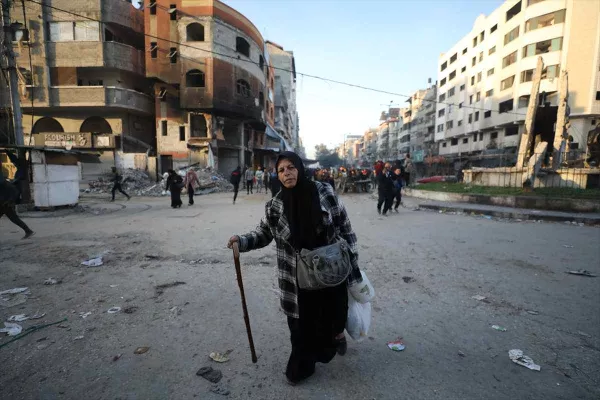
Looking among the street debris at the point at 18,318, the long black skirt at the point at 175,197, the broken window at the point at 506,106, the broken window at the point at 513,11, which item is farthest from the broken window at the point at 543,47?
the street debris at the point at 18,318

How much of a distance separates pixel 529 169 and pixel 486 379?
1422 centimetres

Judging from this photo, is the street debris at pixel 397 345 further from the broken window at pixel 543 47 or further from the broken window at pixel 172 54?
the broken window at pixel 543 47

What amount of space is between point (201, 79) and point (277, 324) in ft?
86.6

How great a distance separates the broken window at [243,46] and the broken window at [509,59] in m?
30.1

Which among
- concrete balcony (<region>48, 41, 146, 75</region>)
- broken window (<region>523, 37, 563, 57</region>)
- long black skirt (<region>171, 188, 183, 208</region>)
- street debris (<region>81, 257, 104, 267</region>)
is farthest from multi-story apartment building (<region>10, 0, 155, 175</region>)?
broken window (<region>523, 37, 563, 57</region>)

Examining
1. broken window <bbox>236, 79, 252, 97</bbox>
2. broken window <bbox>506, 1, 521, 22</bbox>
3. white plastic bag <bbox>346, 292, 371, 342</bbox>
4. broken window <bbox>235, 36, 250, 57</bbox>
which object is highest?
broken window <bbox>506, 1, 521, 22</bbox>

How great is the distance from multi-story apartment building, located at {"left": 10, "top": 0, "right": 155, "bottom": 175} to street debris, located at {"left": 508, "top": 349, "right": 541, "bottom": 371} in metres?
27.2

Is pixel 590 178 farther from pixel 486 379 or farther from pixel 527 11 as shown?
pixel 527 11

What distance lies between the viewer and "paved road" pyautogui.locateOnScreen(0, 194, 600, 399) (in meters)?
2.03

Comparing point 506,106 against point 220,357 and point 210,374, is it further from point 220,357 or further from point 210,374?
point 210,374

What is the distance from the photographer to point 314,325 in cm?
206

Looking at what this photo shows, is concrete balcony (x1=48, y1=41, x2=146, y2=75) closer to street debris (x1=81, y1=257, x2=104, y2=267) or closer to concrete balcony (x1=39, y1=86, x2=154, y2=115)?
concrete balcony (x1=39, y1=86, x2=154, y2=115)

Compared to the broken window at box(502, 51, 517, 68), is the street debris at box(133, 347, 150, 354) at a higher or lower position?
lower

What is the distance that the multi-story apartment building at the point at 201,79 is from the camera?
76.6 feet
